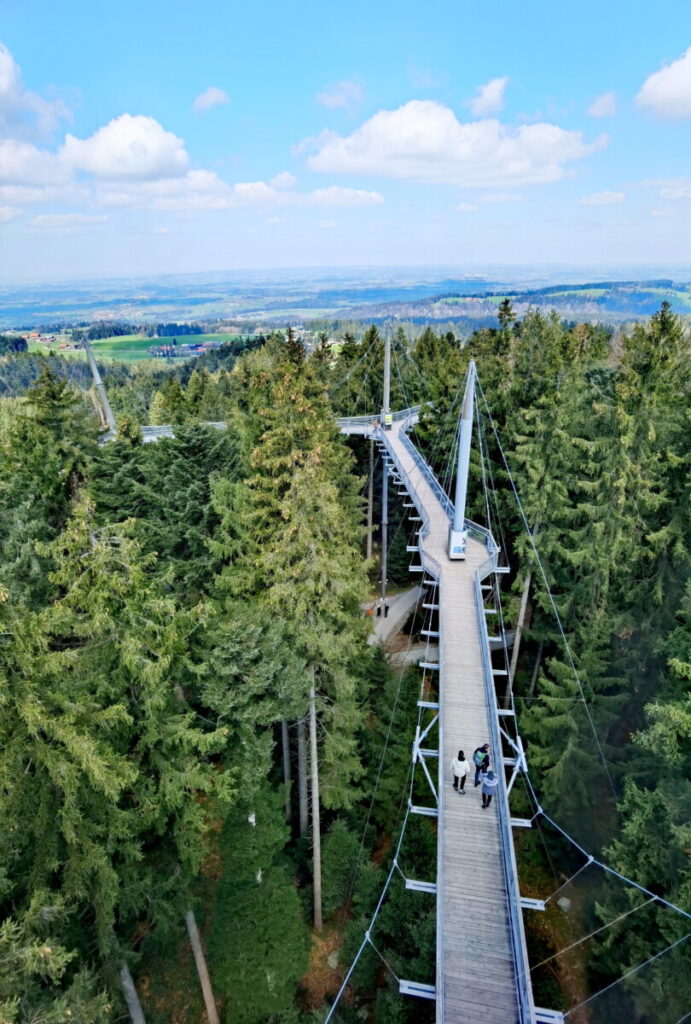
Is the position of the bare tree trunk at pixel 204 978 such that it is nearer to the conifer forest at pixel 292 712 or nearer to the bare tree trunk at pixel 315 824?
the conifer forest at pixel 292 712

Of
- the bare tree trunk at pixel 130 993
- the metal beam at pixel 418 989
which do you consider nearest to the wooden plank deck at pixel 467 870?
the metal beam at pixel 418 989

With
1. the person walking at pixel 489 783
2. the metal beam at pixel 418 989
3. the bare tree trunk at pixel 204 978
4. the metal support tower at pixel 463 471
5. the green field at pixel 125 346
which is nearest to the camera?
the metal beam at pixel 418 989

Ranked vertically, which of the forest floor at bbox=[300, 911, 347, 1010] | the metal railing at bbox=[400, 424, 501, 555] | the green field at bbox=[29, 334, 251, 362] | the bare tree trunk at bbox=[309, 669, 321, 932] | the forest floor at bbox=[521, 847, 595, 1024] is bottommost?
the forest floor at bbox=[300, 911, 347, 1010]

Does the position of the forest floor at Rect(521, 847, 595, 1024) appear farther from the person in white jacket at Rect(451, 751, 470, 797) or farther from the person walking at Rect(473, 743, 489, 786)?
the person walking at Rect(473, 743, 489, 786)

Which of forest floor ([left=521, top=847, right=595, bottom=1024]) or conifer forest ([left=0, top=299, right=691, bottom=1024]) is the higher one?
conifer forest ([left=0, top=299, right=691, bottom=1024])

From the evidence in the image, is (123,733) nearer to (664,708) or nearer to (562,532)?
(664,708)

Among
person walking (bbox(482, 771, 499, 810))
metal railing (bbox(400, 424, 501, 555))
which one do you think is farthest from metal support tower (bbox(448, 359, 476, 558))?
person walking (bbox(482, 771, 499, 810))
